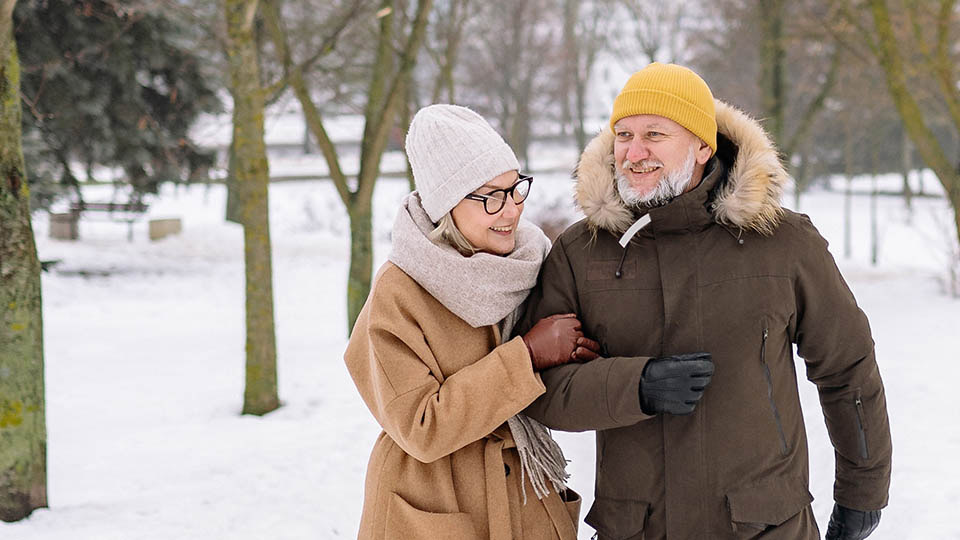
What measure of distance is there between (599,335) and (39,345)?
125 inches

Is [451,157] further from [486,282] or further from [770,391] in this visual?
[770,391]

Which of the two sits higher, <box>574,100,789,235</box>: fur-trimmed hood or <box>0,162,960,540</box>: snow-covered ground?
<box>574,100,789,235</box>: fur-trimmed hood

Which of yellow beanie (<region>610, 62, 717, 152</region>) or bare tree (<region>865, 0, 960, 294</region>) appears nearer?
yellow beanie (<region>610, 62, 717, 152</region>)

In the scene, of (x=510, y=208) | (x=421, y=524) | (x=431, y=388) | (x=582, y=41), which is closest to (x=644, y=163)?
(x=510, y=208)

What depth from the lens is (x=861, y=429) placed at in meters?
2.43

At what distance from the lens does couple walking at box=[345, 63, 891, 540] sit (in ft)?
7.23

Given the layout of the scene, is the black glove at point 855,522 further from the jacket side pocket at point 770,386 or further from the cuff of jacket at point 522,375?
the cuff of jacket at point 522,375

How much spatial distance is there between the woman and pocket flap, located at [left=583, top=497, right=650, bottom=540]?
123 mm

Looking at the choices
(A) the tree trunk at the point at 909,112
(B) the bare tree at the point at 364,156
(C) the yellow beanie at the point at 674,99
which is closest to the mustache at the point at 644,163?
(C) the yellow beanie at the point at 674,99

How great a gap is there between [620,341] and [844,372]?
66 cm

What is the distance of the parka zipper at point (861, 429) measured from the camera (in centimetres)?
242

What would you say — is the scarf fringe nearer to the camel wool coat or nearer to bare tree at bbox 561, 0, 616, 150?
the camel wool coat

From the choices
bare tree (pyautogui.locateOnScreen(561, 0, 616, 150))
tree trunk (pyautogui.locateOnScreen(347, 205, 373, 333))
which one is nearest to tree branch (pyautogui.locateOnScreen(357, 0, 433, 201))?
tree trunk (pyautogui.locateOnScreen(347, 205, 373, 333))

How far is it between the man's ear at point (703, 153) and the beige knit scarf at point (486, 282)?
20.4 inches
